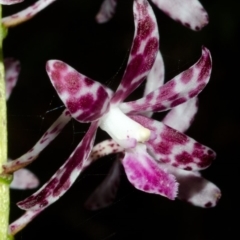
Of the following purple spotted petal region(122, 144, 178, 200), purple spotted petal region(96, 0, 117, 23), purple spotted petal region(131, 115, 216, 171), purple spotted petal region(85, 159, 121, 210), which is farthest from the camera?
purple spotted petal region(96, 0, 117, 23)

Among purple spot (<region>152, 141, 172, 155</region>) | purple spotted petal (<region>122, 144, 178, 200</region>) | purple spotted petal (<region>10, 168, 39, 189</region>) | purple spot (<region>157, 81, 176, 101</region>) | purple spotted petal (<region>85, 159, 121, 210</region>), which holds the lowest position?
purple spotted petal (<region>85, 159, 121, 210</region>)

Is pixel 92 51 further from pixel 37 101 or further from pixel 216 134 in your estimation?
pixel 216 134

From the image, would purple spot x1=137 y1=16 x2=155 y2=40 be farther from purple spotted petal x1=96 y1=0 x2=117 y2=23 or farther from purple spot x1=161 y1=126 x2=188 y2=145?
purple spotted petal x1=96 y1=0 x2=117 y2=23

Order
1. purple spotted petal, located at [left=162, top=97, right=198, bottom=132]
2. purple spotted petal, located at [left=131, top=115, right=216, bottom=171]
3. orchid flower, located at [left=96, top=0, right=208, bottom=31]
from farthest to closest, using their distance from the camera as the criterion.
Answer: purple spotted petal, located at [left=162, top=97, right=198, bottom=132] → orchid flower, located at [left=96, top=0, right=208, bottom=31] → purple spotted petal, located at [left=131, top=115, right=216, bottom=171]

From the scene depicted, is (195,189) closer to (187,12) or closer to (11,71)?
(187,12)

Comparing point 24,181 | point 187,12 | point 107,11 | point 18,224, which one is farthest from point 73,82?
point 107,11

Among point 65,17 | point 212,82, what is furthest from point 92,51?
point 212,82

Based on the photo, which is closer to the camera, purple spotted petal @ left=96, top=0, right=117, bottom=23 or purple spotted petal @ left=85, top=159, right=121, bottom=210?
purple spotted petal @ left=85, top=159, right=121, bottom=210

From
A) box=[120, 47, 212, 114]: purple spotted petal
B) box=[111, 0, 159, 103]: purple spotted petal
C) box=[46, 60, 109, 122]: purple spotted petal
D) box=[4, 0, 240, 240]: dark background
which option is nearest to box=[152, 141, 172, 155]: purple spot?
box=[120, 47, 212, 114]: purple spotted petal
